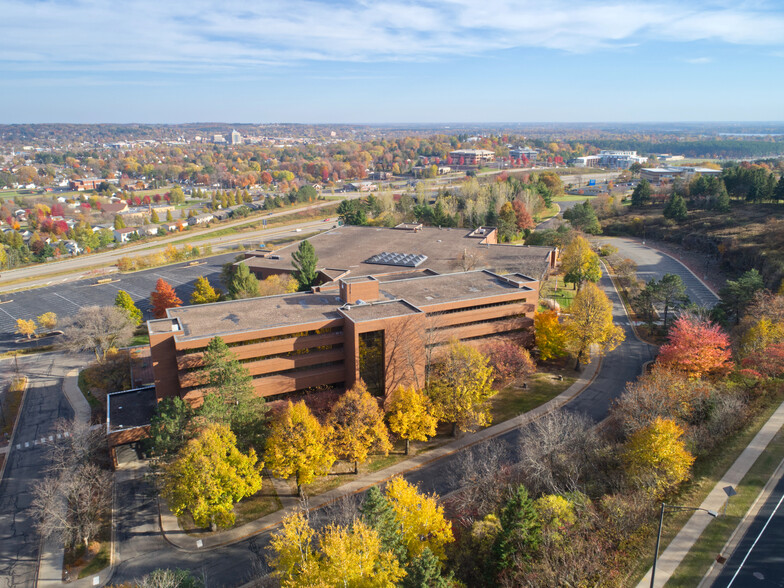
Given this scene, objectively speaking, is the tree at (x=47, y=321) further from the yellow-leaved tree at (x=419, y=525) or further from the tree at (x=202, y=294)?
the yellow-leaved tree at (x=419, y=525)

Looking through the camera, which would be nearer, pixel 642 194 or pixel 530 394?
pixel 530 394

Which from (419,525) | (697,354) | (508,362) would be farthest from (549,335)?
(419,525)

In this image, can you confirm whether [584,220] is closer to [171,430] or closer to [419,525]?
[419,525]

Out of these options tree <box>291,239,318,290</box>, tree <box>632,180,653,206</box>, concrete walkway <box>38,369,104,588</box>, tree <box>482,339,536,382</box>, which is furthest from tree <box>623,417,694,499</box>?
tree <box>632,180,653,206</box>

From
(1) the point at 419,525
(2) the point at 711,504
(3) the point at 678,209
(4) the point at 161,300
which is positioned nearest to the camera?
(1) the point at 419,525

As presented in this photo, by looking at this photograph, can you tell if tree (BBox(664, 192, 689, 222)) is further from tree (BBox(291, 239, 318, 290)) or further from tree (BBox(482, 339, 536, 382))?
tree (BBox(291, 239, 318, 290))

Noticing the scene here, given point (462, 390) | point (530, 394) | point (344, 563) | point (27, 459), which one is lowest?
point (27, 459)
